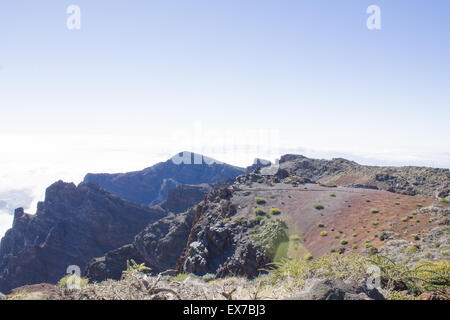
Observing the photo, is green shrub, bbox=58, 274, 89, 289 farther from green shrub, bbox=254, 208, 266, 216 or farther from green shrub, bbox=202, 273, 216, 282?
green shrub, bbox=254, 208, 266, 216

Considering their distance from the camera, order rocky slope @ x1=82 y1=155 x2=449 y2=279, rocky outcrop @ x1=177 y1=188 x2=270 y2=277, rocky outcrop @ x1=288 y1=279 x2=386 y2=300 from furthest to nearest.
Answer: rocky outcrop @ x1=177 y1=188 x2=270 y2=277, rocky slope @ x1=82 y1=155 x2=449 y2=279, rocky outcrop @ x1=288 y1=279 x2=386 y2=300

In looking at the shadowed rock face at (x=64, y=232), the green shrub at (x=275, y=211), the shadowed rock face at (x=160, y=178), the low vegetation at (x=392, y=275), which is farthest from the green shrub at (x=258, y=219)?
the shadowed rock face at (x=160, y=178)

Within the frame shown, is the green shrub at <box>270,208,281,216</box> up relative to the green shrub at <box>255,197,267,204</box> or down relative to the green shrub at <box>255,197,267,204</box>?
down

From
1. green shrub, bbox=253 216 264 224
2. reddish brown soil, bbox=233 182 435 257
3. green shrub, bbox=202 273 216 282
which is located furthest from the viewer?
green shrub, bbox=253 216 264 224

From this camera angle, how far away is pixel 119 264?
60.4 metres

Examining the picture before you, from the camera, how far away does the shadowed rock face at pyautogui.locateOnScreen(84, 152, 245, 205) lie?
175 metres

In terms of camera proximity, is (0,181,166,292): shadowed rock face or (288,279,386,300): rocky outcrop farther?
(0,181,166,292): shadowed rock face

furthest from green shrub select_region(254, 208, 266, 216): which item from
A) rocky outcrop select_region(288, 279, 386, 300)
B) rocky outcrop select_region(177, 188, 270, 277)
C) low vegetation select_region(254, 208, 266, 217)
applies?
rocky outcrop select_region(288, 279, 386, 300)

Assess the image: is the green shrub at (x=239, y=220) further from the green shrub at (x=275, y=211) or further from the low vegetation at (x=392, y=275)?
the low vegetation at (x=392, y=275)

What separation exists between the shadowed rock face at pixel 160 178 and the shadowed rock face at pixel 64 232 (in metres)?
61.4

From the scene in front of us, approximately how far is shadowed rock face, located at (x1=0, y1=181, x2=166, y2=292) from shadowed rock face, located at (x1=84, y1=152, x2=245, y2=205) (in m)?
61.4

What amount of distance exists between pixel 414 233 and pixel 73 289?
2282 centimetres

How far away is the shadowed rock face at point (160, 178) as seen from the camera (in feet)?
573

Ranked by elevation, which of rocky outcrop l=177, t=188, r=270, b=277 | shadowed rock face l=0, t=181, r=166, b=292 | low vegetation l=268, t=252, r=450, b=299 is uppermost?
low vegetation l=268, t=252, r=450, b=299
